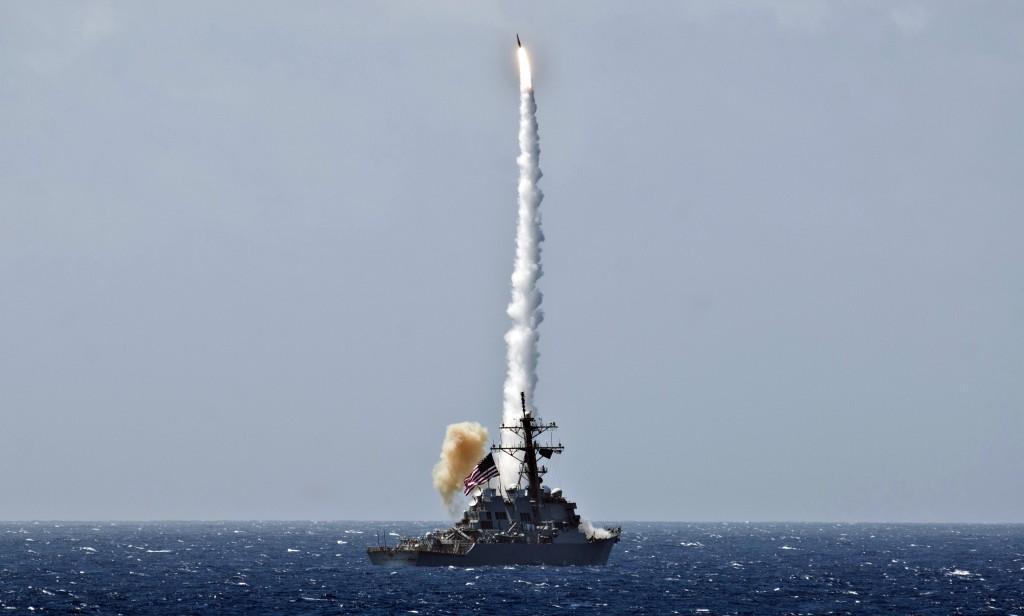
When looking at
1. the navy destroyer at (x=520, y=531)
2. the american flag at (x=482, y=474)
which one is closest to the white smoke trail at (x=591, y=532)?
the navy destroyer at (x=520, y=531)

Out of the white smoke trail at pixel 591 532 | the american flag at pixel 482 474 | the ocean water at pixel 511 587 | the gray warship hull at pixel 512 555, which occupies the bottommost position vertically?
the ocean water at pixel 511 587

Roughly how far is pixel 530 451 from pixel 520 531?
5929 mm

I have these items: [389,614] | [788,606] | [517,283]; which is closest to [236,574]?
[517,283]

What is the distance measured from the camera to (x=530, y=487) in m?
97.2

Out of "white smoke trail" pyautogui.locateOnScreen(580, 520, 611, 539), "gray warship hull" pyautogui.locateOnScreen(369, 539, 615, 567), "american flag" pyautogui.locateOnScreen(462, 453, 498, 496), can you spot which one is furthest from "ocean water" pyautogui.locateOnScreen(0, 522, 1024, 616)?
"american flag" pyautogui.locateOnScreen(462, 453, 498, 496)

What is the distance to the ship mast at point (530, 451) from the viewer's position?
96.3m

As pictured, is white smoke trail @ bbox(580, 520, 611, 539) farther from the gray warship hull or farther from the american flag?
the american flag

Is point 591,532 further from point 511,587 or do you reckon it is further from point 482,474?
point 511,587

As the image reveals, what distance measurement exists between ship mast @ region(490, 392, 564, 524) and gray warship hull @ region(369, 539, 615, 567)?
2.17m

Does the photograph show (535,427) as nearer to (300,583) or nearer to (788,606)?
(300,583)

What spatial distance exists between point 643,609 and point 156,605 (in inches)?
1029

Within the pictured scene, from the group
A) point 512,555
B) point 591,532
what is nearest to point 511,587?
point 512,555

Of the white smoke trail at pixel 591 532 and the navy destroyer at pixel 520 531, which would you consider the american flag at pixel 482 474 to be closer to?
the navy destroyer at pixel 520 531

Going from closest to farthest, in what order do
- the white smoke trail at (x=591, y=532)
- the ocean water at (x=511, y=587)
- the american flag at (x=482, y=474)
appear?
the ocean water at (x=511, y=587) → the american flag at (x=482, y=474) → the white smoke trail at (x=591, y=532)
